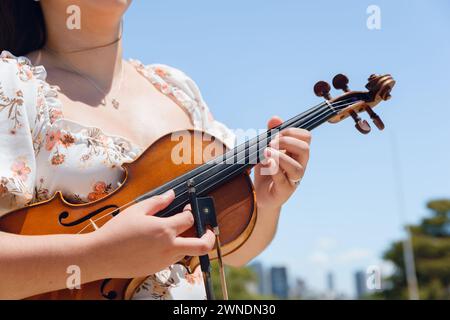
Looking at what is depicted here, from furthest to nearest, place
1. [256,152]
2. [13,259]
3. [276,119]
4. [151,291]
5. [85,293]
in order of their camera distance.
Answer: [276,119] < [256,152] < [151,291] < [85,293] < [13,259]

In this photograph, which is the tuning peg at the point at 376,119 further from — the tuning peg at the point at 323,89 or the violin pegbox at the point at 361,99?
the tuning peg at the point at 323,89

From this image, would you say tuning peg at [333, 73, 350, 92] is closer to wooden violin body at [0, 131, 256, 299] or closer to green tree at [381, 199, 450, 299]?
wooden violin body at [0, 131, 256, 299]

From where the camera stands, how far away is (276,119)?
186 centimetres

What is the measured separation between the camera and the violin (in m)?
1.47

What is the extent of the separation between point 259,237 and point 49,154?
27.8 inches

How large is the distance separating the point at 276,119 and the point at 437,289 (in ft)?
98.6

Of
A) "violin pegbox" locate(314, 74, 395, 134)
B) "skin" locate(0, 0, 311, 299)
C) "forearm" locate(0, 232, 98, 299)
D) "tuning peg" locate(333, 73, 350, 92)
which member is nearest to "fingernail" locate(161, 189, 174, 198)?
"skin" locate(0, 0, 311, 299)

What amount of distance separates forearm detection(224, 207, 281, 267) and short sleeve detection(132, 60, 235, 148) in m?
0.27

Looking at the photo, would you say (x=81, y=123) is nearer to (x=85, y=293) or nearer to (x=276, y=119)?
(x=85, y=293)

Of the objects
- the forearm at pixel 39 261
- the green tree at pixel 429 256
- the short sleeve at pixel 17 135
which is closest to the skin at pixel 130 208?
the forearm at pixel 39 261

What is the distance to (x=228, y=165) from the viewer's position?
1.67 metres

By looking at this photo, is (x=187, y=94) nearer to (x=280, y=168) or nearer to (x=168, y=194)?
(x=280, y=168)

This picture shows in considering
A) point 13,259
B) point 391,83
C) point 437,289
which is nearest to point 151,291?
point 13,259

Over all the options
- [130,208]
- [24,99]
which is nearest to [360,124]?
[130,208]
